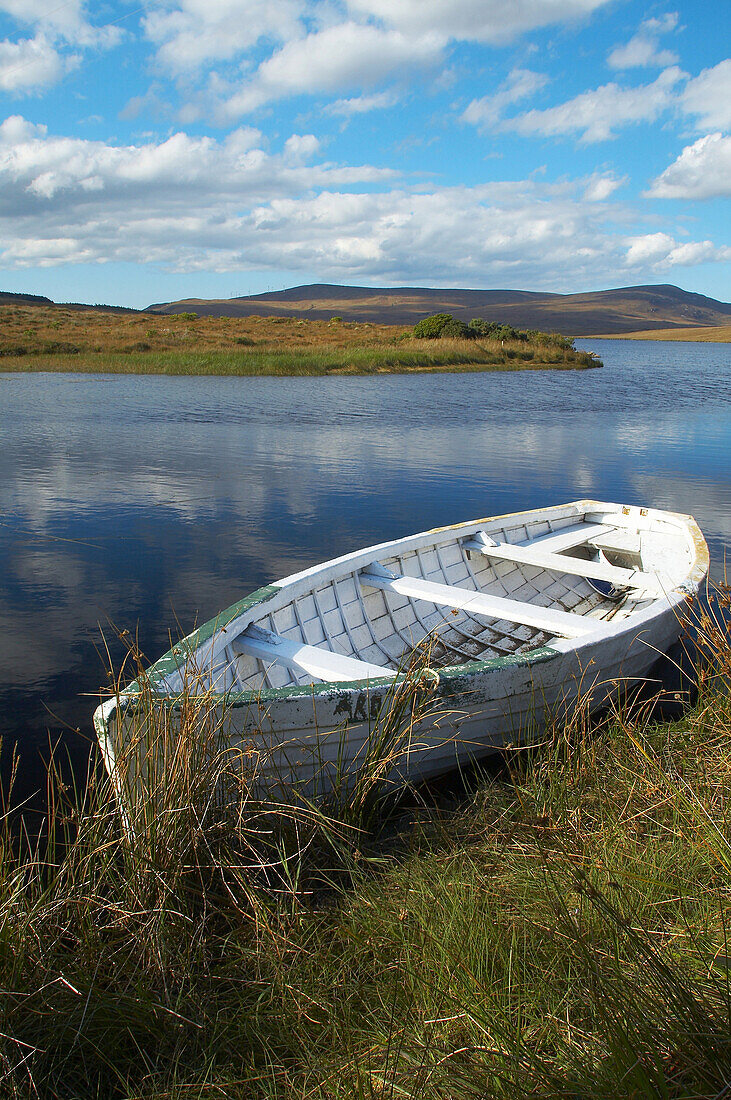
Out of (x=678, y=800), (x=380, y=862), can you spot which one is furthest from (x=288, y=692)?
(x=678, y=800)

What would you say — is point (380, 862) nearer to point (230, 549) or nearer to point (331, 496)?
point (230, 549)

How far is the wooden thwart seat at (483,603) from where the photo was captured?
4.94m

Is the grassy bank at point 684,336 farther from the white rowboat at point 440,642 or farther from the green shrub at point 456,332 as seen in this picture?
the white rowboat at point 440,642

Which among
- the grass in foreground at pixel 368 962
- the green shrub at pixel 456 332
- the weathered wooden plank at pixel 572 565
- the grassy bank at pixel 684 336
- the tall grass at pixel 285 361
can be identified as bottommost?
the grass in foreground at pixel 368 962

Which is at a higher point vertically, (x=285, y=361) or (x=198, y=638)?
(x=285, y=361)

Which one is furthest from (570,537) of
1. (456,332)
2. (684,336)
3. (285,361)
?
(684,336)

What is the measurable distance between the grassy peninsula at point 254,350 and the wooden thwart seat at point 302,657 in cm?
2810

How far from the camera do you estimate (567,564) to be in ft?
20.7

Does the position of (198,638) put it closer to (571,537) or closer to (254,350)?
(571,537)

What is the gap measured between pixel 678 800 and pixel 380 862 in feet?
3.98

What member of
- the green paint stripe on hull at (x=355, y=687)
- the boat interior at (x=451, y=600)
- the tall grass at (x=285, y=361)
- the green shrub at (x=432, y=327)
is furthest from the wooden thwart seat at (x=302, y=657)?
the green shrub at (x=432, y=327)

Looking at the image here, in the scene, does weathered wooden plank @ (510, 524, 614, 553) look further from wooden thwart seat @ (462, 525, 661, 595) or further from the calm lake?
the calm lake

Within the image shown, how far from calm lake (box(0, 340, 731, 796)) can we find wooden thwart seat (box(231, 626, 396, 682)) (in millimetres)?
434

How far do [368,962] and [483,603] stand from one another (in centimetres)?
314
